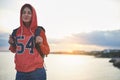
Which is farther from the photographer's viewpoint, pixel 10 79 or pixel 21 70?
pixel 10 79

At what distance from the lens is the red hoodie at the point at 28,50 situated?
5.80ft

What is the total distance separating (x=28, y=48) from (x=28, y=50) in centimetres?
1

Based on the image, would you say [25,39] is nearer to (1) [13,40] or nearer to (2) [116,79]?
(1) [13,40]

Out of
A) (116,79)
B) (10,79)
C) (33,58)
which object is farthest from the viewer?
(116,79)

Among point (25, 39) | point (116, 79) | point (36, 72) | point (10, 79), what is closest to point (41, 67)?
point (36, 72)

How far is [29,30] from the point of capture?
1.83 m

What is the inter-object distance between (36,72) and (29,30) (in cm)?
25

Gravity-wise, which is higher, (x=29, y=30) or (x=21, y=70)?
(x=29, y=30)

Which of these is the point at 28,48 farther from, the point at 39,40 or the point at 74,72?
the point at 74,72

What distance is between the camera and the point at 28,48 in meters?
1.79

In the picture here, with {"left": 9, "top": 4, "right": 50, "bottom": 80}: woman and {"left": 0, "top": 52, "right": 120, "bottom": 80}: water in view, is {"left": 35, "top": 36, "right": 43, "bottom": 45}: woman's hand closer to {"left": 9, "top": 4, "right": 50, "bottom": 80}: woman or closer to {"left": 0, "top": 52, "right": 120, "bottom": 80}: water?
{"left": 9, "top": 4, "right": 50, "bottom": 80}: woman

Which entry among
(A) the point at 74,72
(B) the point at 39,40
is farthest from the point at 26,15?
(A) the point at 74,72

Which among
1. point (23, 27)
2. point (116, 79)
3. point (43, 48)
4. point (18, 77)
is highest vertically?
point (23, 27)

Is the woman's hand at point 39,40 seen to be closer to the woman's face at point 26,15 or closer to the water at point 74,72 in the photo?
the woman's face at point 26,15
